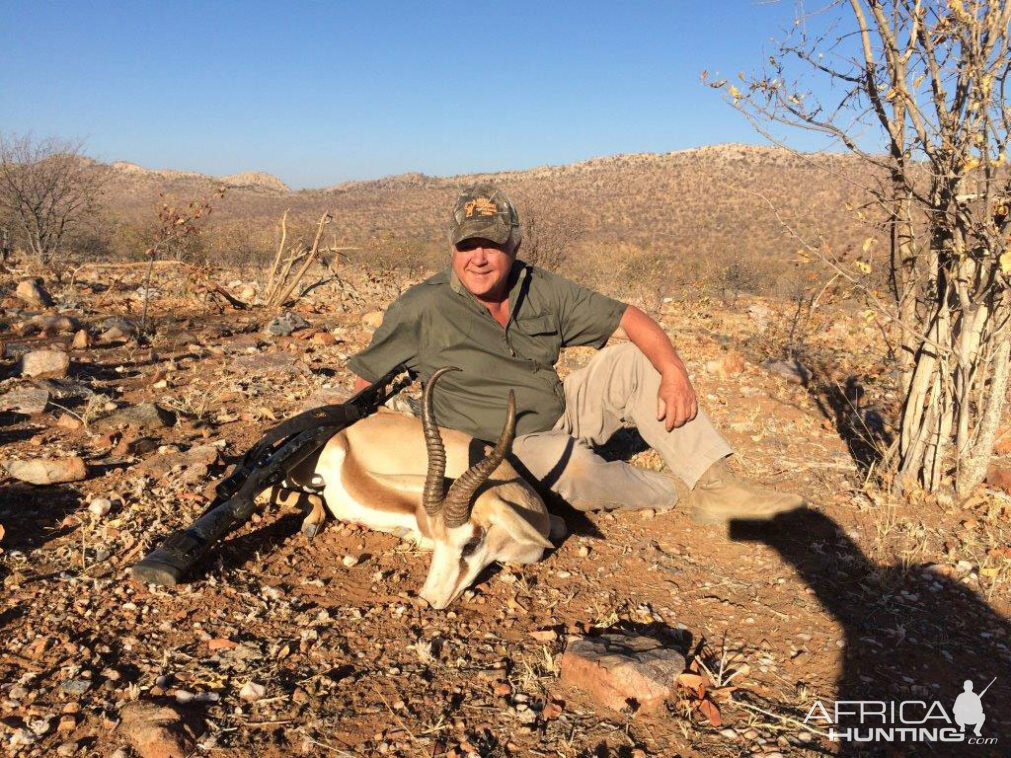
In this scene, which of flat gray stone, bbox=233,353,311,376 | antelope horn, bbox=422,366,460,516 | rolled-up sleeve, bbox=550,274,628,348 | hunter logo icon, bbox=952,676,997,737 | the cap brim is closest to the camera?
hunter logo icon, bbox=952,676,997,737

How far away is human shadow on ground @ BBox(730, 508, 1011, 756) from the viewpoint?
2.29 meters

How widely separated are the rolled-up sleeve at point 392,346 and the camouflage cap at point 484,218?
1.62ft

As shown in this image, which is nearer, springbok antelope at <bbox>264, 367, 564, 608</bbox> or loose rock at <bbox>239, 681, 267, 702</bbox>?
loose rock at <bbox>239, 681, 267, 702</bbox>

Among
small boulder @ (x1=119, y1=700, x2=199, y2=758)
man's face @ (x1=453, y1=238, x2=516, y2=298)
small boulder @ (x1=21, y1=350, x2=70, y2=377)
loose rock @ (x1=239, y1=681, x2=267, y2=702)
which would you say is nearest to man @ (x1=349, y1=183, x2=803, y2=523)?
man's face @ (x1=453, y1=238, x2=516, y2=298)

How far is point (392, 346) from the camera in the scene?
12.6ft

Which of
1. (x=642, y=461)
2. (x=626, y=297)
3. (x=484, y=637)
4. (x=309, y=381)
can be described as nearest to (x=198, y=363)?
(x=309, y=381)

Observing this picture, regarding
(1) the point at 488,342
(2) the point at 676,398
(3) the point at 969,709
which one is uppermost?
(1) the point at 488,342

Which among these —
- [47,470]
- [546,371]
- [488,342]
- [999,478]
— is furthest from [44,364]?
[999,478]

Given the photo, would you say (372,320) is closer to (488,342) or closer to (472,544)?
(488,342)

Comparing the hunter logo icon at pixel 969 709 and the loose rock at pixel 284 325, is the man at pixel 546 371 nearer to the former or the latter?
the hunter logo icon at pixel 969 709

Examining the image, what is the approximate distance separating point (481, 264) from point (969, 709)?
8.86ft

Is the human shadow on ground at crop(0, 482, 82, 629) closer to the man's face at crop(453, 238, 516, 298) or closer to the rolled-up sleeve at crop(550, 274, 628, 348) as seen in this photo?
the man's face at crop(453, 238, 516, 298)

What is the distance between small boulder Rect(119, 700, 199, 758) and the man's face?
229 cm

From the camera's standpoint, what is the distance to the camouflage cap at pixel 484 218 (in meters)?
3.51
